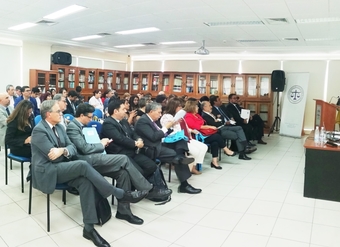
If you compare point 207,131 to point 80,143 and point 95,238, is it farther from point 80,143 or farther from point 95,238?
point 95,238

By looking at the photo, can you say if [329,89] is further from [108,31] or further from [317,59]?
[108,31]

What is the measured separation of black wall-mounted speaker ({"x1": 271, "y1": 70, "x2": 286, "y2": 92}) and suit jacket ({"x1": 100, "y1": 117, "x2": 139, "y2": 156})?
7.22m

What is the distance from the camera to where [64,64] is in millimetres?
9922

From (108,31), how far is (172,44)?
7.69ft

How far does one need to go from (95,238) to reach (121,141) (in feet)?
3.92

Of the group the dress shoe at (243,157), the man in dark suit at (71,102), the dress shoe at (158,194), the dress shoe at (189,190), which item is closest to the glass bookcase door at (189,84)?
the man in dark suit at (71,102)

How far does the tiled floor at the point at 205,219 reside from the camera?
280 centimetres

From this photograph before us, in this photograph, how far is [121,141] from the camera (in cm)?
355

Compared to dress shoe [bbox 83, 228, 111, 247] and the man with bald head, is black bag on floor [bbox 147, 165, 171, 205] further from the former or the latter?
the man with bald head

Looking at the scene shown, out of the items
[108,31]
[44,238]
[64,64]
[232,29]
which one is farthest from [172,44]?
[44,238]

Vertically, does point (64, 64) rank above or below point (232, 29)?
below

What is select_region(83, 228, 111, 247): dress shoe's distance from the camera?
8.67 feet

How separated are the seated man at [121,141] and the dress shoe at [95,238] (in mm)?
1037

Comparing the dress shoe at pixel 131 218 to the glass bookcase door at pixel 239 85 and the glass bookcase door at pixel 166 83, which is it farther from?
the glass bookcase door at pixel 166 83
